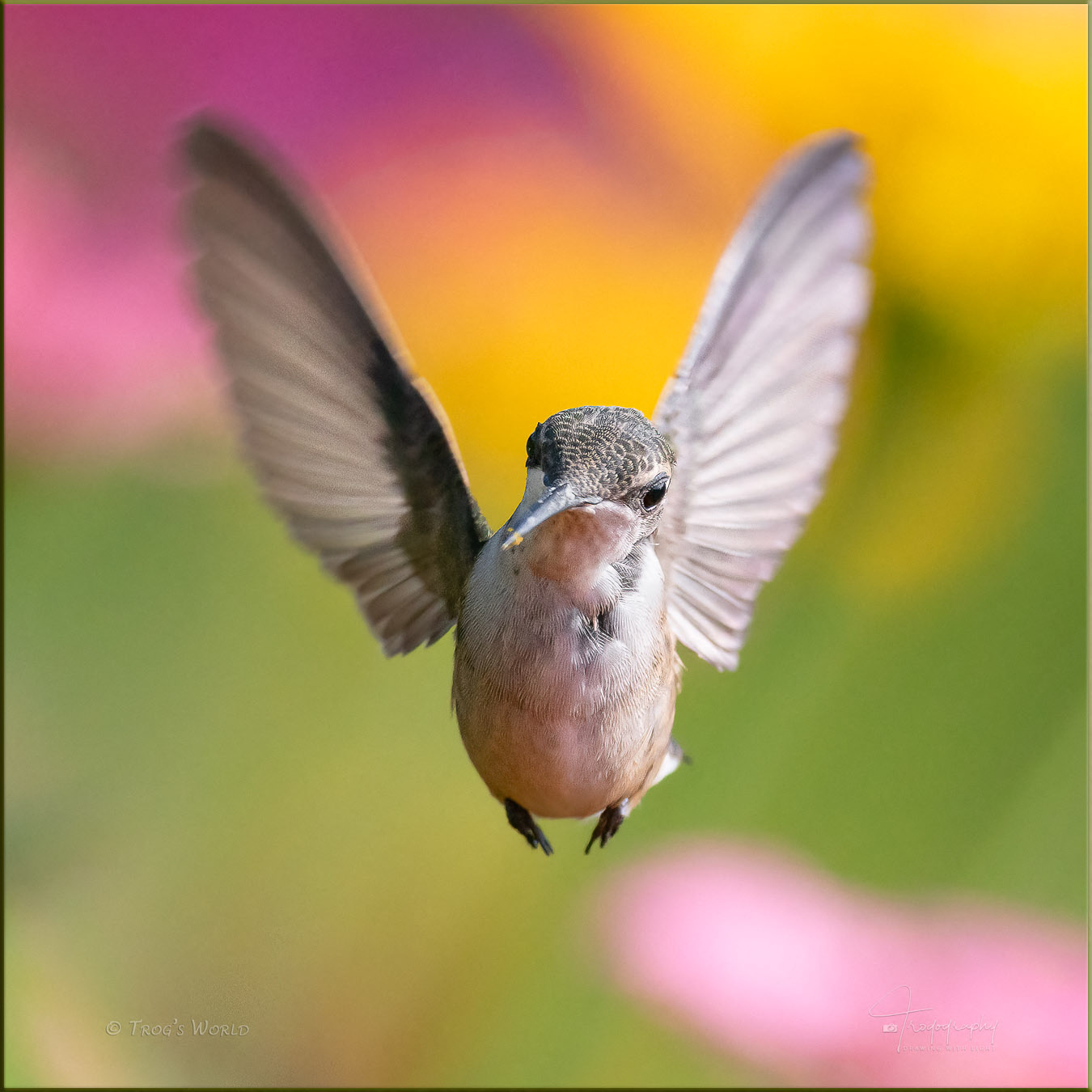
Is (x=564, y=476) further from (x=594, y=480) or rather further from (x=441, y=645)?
(x=441, y=645)

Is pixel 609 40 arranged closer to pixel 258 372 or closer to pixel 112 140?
pixel 112 140

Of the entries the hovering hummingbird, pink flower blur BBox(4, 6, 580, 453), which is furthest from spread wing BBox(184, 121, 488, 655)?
pink flower blur BBox(4, 6, 580, 453)

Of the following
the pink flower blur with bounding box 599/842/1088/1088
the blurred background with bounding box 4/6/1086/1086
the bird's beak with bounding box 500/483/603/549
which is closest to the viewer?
the bird's beak with bounding box 500/483/603/549

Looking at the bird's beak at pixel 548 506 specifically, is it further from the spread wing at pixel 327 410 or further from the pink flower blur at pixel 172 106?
the pink flower blur at pixel 172 106

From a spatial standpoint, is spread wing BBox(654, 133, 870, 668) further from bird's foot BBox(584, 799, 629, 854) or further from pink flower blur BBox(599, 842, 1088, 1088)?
pink flower blur BBox(599, 842, 1088, 1088)

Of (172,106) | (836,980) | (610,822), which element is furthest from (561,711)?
(172,106)

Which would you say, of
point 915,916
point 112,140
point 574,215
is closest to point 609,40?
point 574,215
